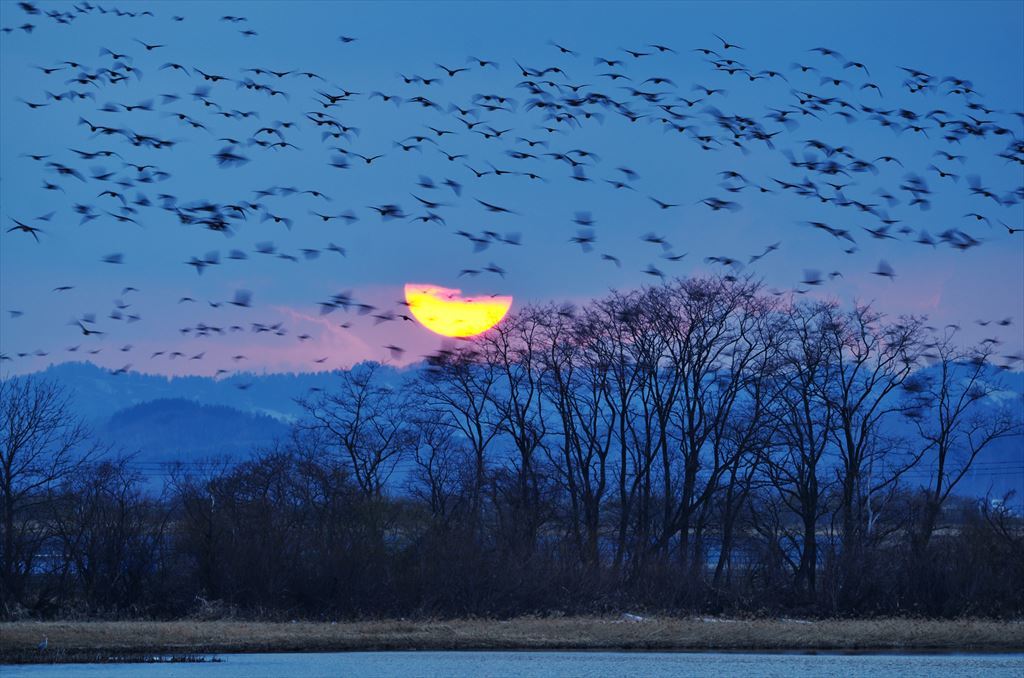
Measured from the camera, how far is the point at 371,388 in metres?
82.4

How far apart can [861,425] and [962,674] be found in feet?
99.7

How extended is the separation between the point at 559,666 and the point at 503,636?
6.69m

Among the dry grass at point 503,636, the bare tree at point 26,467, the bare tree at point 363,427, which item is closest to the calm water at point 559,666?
the dry grass at point 503,636

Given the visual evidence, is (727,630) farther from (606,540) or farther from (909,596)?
(606,540)

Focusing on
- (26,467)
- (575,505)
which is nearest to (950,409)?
(575,505)

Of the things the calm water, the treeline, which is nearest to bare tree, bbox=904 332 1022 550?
the treeline

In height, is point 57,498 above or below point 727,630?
above

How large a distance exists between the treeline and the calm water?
10965 millimetres

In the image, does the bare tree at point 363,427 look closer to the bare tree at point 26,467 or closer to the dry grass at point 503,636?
the bare tree at point 26,467

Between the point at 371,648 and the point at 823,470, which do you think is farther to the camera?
the point at 823,470

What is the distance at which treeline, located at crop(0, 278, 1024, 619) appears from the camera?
48469 millimetres

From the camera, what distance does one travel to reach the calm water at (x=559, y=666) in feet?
105

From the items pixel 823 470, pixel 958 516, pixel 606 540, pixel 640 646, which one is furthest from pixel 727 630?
pixel 823 470

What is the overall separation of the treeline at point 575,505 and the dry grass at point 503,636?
180 inches
